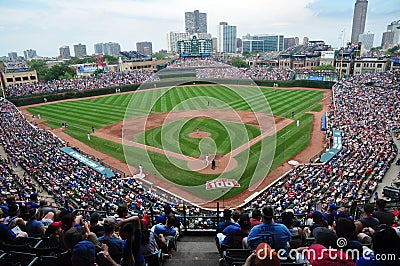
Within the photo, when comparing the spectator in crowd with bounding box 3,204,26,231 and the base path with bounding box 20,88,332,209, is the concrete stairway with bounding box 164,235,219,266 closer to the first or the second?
the spectator in crowd with bounding box 3,204,26,231

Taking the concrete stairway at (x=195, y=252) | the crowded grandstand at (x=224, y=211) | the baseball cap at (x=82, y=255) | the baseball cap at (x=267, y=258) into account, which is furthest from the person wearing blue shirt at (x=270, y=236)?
the baseball cap at (x=82, y=255)

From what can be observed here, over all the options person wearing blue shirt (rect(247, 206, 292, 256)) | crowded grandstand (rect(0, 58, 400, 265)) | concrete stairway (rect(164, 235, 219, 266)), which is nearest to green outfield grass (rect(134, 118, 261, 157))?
crowded grandstand (rect(0, 58, 400, 265))

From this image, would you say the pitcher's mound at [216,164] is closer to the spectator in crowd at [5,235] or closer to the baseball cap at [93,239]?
the spectator in crowd at [5,235]

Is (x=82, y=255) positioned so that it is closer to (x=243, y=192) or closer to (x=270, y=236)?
(x=270, y=236)

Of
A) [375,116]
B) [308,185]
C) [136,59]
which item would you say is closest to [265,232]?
[308,185]

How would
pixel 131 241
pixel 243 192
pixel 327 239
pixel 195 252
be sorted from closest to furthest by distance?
pixel 131 241 < pixel 327 239 < pixel 195 252 < pixel 243 192

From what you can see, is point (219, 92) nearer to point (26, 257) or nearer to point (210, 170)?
point (210, 170)

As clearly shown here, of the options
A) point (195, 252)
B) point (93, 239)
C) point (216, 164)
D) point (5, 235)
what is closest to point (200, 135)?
point (216, 164)
